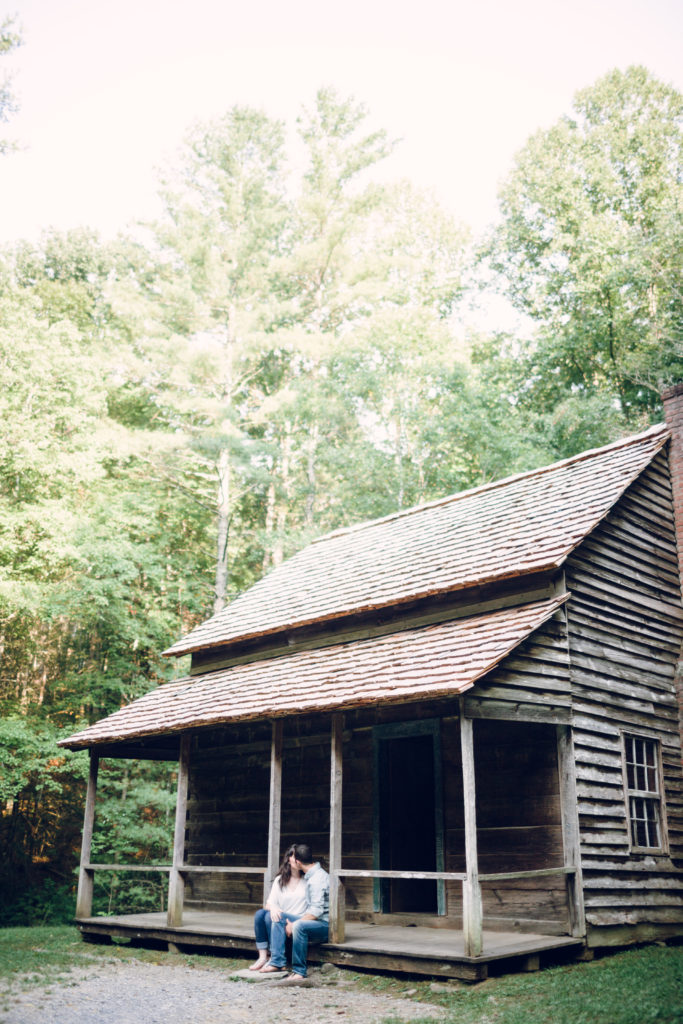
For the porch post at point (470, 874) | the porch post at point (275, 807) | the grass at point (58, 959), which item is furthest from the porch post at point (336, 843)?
the porch post at point (470, 874)

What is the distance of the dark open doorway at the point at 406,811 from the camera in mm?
11070

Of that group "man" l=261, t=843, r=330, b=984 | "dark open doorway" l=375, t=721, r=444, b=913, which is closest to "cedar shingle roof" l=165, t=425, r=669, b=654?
"dark open doorway" l=375, t=721, r=444, b=913

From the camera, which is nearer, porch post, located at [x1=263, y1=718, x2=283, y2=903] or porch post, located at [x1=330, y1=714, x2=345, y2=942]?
porch post, located at [x1=330, y1=714, x2=345, y2=942]

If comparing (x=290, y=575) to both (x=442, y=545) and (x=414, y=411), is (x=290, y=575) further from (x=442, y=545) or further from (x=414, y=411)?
(x=414, y=411)

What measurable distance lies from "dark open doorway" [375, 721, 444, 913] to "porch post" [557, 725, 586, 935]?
72.4 inches

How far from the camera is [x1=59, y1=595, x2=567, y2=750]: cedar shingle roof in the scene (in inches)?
339

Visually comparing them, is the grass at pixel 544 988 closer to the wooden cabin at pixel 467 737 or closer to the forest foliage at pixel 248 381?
the wooden cabin at pixel 467 737

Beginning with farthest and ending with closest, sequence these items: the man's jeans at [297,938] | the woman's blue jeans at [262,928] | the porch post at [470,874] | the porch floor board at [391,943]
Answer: the woman's blue jeans at [262,928], the man's jeans at [297,938], the porch floor board at [391,943], the porch post at [470,874]

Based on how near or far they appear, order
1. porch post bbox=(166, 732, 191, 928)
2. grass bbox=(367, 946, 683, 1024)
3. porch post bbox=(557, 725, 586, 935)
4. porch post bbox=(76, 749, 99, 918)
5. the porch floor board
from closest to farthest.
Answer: grass bbox=(367, 946, 683, 1024) < the porch floor board < porch post bbox=(557, 725, 586, 935) < porch post bbox=(166, 732, 191, 928) < porch post bbox=(76, 749, 99, 918)

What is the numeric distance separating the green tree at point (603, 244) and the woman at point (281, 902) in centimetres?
2075

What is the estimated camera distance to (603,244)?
3000cm

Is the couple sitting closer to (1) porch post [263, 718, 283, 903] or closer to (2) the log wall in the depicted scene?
(1) porch post [263, 718, 283, 903]

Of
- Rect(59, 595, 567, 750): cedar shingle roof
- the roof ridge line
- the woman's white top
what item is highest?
the roof ridge line

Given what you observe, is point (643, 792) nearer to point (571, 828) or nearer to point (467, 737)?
point (571, 828)
